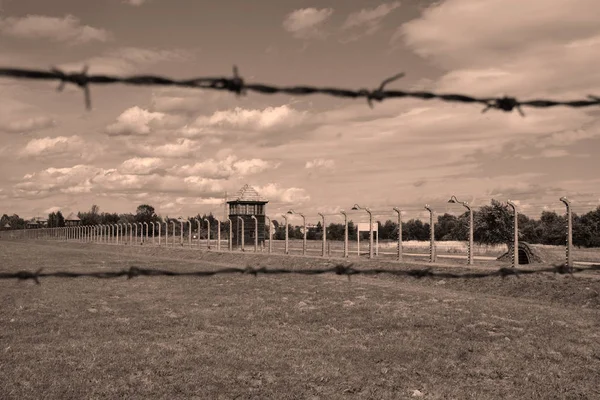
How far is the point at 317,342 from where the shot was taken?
14305mm

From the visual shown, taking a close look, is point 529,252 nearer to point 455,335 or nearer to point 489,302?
point 489,302

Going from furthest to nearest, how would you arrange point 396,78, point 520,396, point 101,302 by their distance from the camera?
point 101,302
point 520,396
point 396,78

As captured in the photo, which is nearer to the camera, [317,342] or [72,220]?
[317,342]

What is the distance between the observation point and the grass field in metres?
10.9

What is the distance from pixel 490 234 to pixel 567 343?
35749 mm

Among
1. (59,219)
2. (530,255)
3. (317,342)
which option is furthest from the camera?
(59,219)

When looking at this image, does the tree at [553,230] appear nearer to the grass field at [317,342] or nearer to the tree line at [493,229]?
the tree line at [493,229]

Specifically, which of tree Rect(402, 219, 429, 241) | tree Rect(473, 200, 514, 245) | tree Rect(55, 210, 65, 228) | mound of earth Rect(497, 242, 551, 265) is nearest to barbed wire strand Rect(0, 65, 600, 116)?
mound of earth Rect(497, 242, 551, 265)

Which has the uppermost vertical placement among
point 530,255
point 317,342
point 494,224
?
point 494,224

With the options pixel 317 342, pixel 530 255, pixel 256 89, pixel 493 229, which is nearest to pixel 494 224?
pixel 493 229

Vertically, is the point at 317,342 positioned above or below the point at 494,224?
below

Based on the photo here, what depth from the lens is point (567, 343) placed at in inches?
521

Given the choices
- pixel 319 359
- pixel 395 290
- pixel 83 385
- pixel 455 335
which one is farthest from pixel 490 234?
pixel 83 385

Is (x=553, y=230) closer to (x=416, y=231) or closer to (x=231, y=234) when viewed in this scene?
(x=416, y=231)
